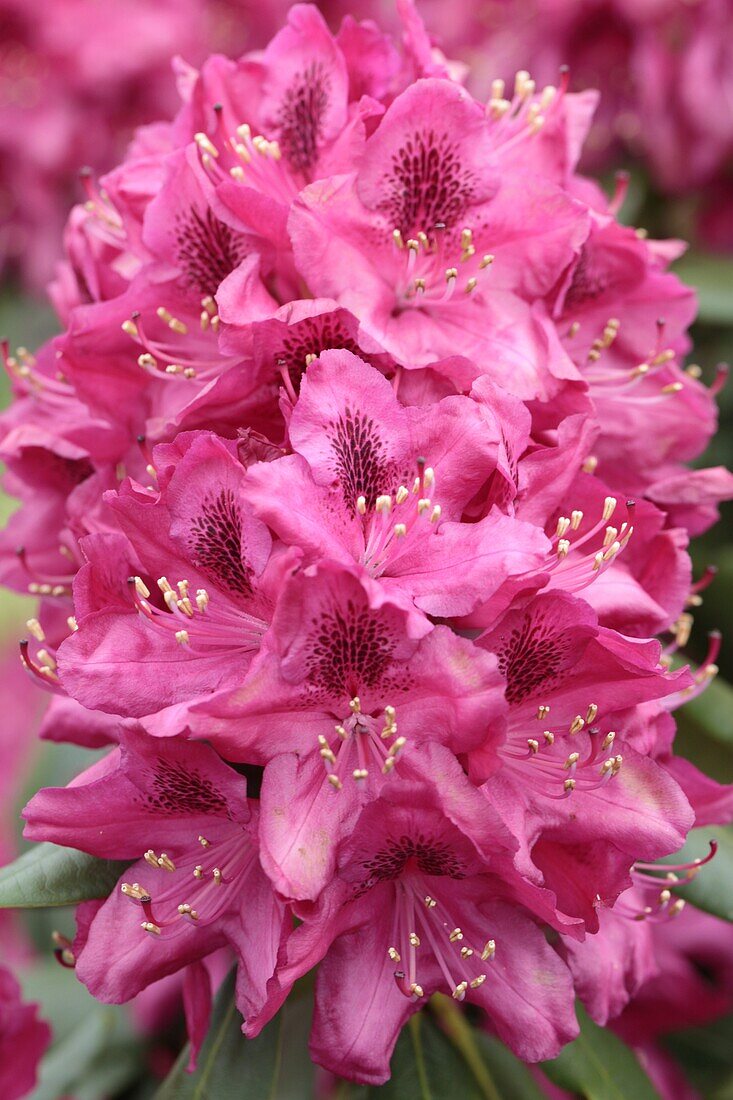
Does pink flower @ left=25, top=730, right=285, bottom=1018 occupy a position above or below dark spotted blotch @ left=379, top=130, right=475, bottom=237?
below

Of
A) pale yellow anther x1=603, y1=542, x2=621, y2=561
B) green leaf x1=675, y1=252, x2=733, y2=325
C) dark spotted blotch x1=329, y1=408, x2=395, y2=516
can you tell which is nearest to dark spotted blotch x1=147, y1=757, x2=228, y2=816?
dark spotted blotch x1=329, y1=408, x2=395, y2=516

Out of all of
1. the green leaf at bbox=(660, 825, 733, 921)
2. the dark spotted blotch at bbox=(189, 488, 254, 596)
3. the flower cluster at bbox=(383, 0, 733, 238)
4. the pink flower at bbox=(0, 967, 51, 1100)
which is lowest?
the pink flower at bbox=(0, 967, 51, 1100)

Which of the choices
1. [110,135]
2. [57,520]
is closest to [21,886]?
[57,520]

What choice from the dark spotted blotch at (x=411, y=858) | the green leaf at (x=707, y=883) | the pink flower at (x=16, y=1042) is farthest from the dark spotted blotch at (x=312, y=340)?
the pink flower at (x=16, y=1042)

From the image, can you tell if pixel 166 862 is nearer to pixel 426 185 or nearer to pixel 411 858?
pixel 411 858

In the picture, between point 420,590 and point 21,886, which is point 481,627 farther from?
point 21,886

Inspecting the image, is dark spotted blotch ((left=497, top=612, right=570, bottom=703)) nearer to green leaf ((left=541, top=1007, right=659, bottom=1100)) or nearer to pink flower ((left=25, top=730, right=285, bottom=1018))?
pink flower ((left=25, top=730, right=285, bottom=1018))

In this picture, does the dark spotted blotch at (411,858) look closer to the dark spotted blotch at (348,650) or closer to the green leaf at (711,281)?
the dark spotted blotch at (348,650)

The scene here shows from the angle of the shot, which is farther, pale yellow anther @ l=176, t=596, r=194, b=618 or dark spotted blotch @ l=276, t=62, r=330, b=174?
dark spotted blotch @ l=276, t=62, r=330, b=174
